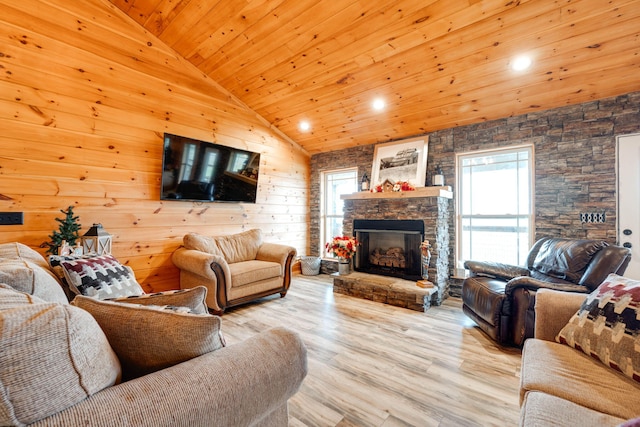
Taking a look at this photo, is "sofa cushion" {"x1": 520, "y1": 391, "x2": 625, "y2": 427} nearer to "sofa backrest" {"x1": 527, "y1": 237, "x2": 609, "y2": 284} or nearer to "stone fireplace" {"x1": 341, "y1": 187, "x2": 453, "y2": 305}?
"sofa backrest" {"x1": 527, "y1": 237, "x2": 609, "y2": 284}

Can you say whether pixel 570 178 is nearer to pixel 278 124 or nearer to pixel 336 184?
pixel 336 184

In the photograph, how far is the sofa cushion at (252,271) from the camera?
3.43 meters

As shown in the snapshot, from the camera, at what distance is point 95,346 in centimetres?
76

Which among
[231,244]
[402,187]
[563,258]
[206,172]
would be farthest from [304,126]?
[563,258]

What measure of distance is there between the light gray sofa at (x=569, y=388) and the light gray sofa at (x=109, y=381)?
0.92 m

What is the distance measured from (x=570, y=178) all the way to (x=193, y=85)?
4.87 meters

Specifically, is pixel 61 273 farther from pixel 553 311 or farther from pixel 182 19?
pixel 553 311

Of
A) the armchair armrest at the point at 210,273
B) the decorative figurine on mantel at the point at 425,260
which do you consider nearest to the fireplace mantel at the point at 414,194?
the decorative figurine on mantel at the point at 425,260

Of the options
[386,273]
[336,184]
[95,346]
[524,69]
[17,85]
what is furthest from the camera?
[336,184]

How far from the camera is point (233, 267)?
3.63 metres

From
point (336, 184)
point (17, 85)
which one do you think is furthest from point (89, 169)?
point (336, 184)

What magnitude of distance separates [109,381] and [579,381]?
68.6 inches

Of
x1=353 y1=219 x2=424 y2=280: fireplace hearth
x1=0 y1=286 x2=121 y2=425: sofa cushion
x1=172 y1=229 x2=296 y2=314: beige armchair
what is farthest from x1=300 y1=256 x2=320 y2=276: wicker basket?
x1=0 y1=286 x2=121 y2=425: sofa cushion

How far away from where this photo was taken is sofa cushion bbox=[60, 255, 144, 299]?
1.93 meters
